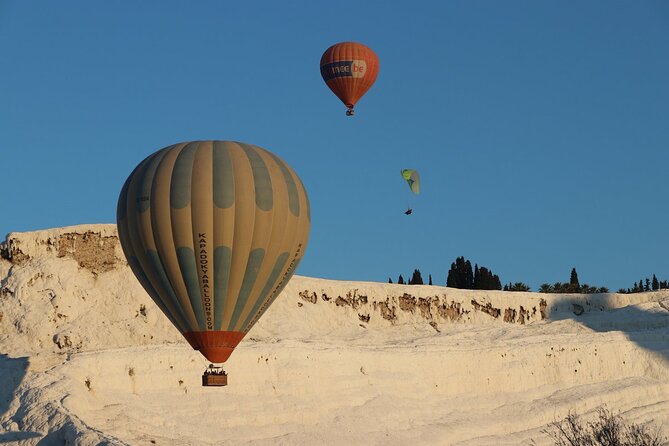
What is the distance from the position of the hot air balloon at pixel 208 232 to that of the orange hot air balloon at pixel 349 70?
21195 millimetres

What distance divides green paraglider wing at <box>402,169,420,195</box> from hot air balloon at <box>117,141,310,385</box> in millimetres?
28889

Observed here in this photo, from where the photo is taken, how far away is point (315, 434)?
69062mm

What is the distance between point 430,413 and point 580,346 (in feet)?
49.9

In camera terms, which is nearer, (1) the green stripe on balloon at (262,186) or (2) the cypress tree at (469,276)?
(1) the green stripe on balloon at (262,186)

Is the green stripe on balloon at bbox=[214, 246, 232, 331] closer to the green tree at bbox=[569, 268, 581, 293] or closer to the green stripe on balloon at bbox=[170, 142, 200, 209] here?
the green stripe on balloon at bbox=[170, 142, 200, 209]

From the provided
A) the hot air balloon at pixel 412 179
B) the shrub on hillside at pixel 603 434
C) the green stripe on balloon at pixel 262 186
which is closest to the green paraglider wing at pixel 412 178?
the hot air balloon at pixel 412 179

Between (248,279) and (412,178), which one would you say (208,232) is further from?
(412,178)

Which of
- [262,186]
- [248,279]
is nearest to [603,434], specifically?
[248,279]

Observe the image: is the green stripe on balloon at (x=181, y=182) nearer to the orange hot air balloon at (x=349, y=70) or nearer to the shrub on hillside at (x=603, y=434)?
the shrub on hillside at (x=603, y=434)

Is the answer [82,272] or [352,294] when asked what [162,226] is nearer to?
[82,272]

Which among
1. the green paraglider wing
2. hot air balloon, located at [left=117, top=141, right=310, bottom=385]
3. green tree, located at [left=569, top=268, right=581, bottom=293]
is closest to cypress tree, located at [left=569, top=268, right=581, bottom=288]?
green tree, located at [left=569, top=268, right=581, bottom=293]

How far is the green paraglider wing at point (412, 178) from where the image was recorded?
82812 mm

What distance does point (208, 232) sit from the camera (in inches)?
2083

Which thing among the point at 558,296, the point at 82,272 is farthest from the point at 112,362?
the point at 558,296
